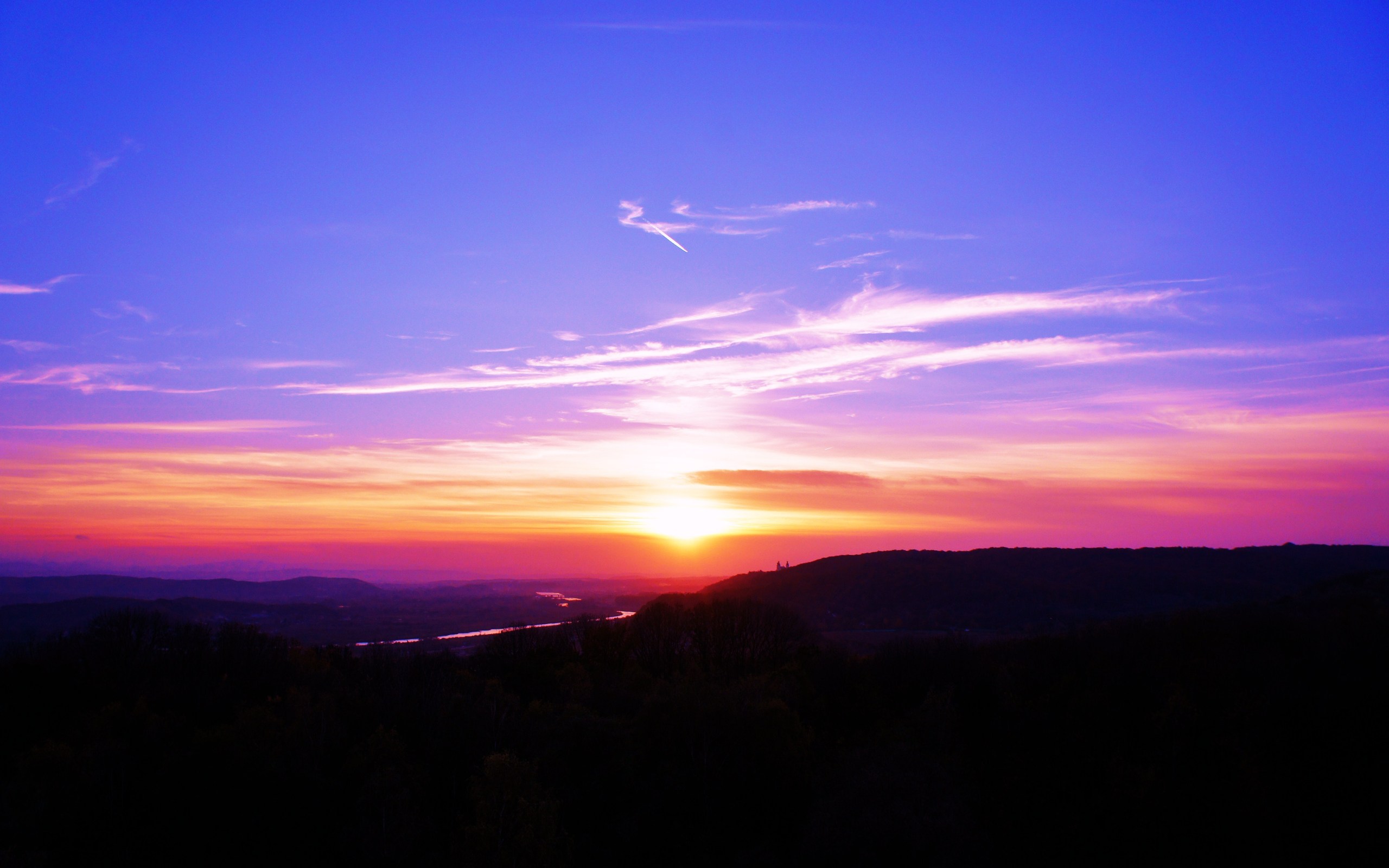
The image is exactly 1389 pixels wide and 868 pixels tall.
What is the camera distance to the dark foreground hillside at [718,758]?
3316 cm

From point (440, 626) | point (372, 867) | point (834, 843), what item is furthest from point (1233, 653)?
point (440, 626)

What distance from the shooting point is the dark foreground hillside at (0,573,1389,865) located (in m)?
33.2

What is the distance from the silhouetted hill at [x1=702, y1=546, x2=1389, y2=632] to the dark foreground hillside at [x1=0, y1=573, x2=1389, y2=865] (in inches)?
2017

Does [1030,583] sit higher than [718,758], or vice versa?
[1030,583]

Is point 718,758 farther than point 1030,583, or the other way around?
point 1030,583

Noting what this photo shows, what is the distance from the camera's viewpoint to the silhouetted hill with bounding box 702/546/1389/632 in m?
111

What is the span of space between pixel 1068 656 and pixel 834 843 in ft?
89.9

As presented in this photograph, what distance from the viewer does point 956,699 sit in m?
50.9

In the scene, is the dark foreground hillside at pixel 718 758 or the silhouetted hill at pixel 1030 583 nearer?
the dark foreground hillside at pixel 718 758

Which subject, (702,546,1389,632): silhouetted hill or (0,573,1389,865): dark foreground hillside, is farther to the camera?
(702,546,1389,632): silhouetted hill

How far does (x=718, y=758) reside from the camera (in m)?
40.0

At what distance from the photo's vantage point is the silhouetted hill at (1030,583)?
364ft

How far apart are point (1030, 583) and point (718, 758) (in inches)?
3886

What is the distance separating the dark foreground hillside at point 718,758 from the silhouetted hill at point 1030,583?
51.2 metres
